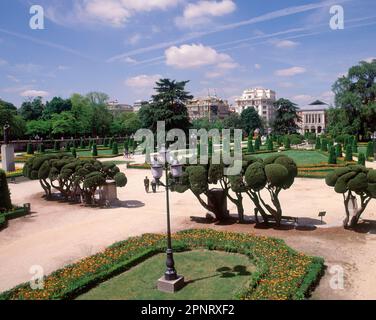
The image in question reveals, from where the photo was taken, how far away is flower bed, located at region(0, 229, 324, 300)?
32.4 ft

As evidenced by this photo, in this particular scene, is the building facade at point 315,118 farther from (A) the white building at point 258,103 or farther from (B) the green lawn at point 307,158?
(B) the green lawn at point 307,158

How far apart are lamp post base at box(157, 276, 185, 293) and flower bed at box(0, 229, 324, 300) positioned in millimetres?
1821

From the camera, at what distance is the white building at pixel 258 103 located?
169 metres

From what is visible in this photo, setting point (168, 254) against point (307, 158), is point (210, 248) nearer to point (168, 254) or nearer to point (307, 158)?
point (168, 254)

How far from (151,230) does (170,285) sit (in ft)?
21.3

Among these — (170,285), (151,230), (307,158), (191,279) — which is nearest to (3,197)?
(151,230)

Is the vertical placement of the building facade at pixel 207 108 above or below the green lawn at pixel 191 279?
above

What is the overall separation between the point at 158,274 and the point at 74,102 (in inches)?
3110

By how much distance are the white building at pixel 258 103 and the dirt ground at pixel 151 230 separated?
460 feet

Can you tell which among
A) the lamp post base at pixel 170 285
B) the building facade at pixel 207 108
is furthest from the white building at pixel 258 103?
the lamp post base at pixel 170 285
